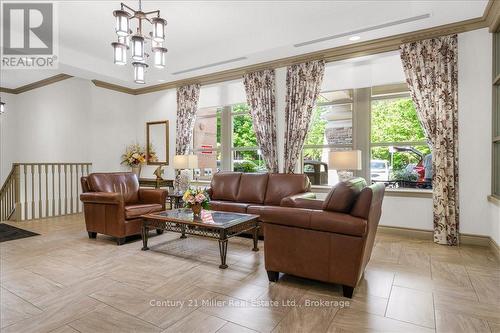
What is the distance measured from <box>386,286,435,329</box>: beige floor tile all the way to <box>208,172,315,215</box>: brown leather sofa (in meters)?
1.94

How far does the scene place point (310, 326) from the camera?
201cm

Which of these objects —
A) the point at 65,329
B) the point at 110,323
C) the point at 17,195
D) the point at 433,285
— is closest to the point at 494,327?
the point at 433,285

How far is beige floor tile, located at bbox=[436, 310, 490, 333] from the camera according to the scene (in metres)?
1.97

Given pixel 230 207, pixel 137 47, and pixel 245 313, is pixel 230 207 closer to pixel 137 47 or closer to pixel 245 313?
pixel 245 313

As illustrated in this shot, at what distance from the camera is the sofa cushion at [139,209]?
4.09 meters

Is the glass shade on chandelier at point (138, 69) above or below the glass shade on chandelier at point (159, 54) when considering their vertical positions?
below

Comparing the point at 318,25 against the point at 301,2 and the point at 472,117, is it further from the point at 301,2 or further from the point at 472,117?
the point at 472,117

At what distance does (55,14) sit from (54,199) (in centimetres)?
376

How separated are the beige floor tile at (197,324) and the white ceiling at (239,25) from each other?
12.2 ft

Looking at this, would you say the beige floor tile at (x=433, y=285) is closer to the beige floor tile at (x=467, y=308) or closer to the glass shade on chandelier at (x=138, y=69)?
the beige floor tile at (x=467, y=308)

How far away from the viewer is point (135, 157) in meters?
6.90

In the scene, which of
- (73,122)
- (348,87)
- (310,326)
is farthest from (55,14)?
(310,326)

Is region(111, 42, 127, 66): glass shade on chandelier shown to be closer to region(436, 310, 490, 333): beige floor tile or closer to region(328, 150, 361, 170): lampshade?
region(328, 150, 361, 170): lampshade

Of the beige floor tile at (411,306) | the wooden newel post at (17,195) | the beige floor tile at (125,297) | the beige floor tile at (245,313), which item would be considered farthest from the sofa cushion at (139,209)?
the beige floor tile at (411,306)
